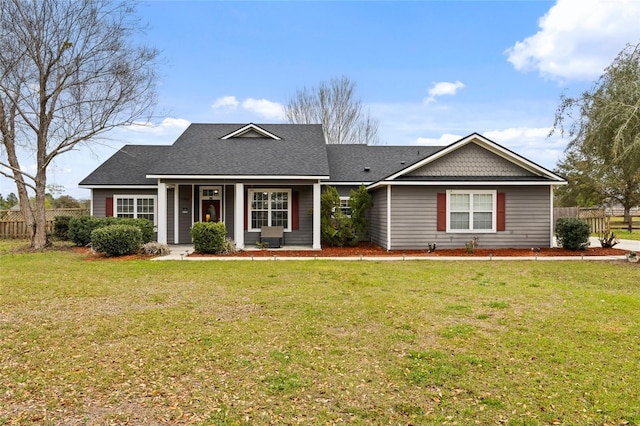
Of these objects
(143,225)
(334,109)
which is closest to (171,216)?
(143,225)

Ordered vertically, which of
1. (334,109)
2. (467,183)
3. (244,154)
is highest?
(334,109)

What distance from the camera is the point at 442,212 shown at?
1413 cm

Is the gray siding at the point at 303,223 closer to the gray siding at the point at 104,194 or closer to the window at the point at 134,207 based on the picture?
the window at the point at 134,207

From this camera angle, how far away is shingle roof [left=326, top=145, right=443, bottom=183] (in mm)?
17516

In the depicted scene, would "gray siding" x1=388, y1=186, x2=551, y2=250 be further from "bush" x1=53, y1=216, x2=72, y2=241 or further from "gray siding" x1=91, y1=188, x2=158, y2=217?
"bush" x1=53, y1=216, x2=72, y2=241

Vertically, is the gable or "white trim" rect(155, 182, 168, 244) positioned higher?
the gable

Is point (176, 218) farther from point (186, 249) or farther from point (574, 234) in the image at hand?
point (574, 234)

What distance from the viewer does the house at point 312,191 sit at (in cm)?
1410

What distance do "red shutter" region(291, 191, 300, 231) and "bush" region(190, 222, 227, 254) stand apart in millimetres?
3460

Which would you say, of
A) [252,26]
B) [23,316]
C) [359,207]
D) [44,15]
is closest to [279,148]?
[359,207]

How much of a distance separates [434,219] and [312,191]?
504 cm

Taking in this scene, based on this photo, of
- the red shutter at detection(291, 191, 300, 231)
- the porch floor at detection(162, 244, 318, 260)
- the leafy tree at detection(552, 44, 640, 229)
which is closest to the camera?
the leafy tree at detection(552, 44, 640, 229)

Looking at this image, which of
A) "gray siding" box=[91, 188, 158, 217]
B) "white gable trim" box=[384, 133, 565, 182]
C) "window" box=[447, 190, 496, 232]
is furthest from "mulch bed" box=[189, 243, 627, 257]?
"gray siding" box=[91, 188, 158, 217]

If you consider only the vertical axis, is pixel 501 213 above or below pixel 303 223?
above
